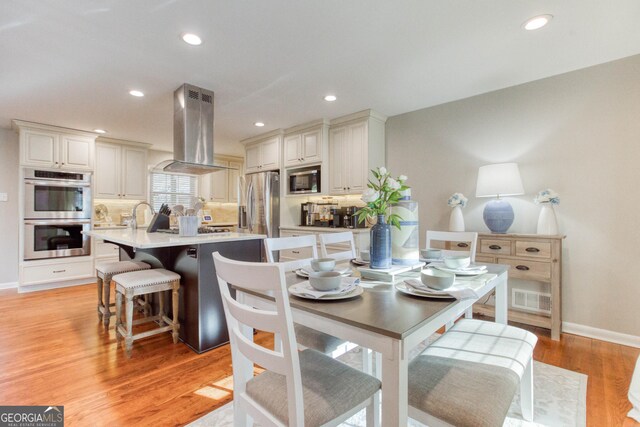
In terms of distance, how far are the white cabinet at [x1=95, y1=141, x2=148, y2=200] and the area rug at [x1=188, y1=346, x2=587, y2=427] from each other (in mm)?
4780

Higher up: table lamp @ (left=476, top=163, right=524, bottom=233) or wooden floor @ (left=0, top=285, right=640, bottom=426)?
table lamp @ (left=476, top=163, right=524, bottom=233)

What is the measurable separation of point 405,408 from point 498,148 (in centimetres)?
297

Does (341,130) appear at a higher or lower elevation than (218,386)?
higher

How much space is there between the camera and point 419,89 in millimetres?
3074

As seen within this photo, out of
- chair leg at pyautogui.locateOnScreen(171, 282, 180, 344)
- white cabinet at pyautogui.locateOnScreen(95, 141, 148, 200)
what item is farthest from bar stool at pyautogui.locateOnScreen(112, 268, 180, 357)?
white cabinet at pyautogui.locateOnScreen(95, 141, 148, 200)

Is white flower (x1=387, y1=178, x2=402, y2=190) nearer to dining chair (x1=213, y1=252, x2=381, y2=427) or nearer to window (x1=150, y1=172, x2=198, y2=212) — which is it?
dining chair (x1=213, y1=252, x2=381, y2=427)

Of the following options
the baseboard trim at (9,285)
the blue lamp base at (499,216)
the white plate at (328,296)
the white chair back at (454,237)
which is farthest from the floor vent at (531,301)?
the baseboard trim at (9,285)

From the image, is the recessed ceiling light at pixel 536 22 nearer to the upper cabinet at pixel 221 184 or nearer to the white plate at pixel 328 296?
the white plate at pixel 328 296

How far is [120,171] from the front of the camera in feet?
17.0

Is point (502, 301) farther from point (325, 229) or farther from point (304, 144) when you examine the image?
point (304, 144)

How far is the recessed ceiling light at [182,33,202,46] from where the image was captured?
6.99ft

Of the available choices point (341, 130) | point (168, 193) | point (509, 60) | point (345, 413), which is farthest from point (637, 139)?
point (168, 193)

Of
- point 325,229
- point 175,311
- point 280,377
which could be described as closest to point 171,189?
point 325,229

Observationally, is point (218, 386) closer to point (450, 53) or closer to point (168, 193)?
point (450, 53)
